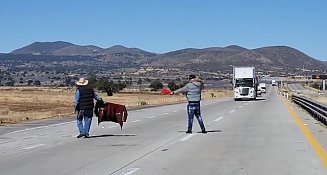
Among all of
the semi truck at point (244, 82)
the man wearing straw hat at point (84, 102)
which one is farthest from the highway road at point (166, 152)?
the semi truck at point (244, 82)

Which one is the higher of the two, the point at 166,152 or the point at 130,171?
the point at 130,171

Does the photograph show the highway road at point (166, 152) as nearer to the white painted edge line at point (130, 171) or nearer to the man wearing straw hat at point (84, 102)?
the white painted edge line at point (130, 171)

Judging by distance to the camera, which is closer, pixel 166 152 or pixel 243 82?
pixel 166 152

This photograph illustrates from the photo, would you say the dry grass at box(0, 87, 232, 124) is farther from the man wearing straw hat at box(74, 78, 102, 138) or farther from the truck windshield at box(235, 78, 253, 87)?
the man wearing straw hat at box(74, 78, 102, 138)

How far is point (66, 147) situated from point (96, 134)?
4791 mm

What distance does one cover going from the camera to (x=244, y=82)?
67.9m

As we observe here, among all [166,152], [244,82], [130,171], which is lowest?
[166,152]

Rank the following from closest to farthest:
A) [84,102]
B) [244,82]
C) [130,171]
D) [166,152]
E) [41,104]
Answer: [130,171] < [166,152] < [84,102] < [41,104] < [244,82]

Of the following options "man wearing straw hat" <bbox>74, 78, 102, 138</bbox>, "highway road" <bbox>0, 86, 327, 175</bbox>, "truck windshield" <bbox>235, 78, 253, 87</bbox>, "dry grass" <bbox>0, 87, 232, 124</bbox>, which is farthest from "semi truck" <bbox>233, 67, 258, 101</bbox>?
"man wearing straw hat" <bbox>74, 78, 102, 138</bbox>

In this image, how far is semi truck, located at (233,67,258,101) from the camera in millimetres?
67500

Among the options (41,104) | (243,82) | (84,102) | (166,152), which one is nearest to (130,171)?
(166,152)

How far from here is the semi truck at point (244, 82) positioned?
67500 mm

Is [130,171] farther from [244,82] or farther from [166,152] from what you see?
[244,82]

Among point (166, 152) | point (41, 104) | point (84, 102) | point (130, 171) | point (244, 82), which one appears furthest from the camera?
point (244, 82)
